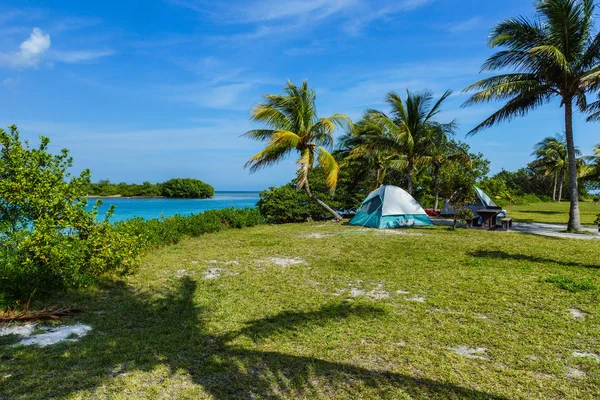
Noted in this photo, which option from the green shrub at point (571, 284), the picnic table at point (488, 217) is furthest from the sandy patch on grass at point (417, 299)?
the picnic table at point (488, 217)

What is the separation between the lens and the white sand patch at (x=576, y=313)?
428cm

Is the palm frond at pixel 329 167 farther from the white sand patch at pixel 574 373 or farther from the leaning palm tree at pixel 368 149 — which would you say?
the white sand patch at pixel 574 373

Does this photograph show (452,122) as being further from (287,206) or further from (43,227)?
(43,227)

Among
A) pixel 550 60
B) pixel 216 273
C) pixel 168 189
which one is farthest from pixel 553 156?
pixel 168 189

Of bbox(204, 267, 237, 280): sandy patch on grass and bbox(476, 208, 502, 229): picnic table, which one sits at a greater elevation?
bbox(476, 208, 502, 229): picnic table

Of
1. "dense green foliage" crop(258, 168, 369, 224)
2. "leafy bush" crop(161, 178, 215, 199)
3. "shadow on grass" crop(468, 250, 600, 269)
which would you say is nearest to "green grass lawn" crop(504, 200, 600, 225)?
"dense green foliage" crop(258, 168, 369, 224)

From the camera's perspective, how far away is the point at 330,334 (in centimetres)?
384

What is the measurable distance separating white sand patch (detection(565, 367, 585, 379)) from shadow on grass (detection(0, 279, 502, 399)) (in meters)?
0.86

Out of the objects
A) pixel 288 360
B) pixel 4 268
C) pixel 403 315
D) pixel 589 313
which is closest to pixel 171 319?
pixel 288 360

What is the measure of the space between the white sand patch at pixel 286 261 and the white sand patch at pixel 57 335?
3.87 m

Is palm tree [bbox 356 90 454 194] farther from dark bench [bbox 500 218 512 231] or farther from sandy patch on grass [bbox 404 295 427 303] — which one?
sandy patch on grass [bbox 404 295 427 303]

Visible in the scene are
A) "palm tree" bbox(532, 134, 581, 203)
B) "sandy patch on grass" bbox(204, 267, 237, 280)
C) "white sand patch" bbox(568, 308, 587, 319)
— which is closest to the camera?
"white sand patch" bbox(568, 308, 587, 319)

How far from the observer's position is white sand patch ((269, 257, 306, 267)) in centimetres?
731

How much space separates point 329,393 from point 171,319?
2.38m
